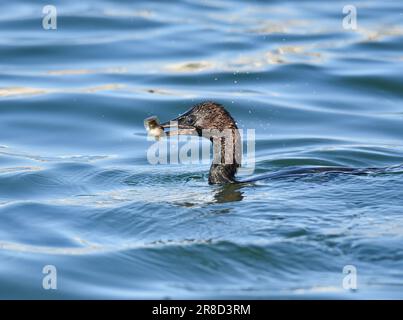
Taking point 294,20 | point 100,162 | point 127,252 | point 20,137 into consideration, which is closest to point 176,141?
point 100,162

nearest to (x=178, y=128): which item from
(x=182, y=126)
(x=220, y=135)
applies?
(x=182, y=126)

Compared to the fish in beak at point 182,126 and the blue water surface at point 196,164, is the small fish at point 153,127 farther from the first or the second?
the blue water surface at point 196,164

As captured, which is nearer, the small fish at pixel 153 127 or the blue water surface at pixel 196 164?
the blue water surface at pixel 196 164

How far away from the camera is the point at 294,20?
18.4 meters

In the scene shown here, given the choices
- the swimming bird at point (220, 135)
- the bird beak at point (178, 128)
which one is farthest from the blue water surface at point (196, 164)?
the bird beak at point (178, 128)

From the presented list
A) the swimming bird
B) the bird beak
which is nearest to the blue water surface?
the swimming bird

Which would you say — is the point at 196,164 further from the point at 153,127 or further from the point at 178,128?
the point at 153,127

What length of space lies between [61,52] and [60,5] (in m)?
2.87

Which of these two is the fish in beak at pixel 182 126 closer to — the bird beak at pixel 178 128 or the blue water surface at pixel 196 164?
the bird beak at pixel 178 128

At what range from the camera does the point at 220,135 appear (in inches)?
375

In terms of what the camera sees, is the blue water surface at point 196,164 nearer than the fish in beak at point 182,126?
Yes

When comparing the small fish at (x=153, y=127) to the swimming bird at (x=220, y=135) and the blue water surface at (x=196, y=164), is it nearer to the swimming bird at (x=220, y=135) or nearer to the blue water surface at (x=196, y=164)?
the swimming bird at (x=220, y=135)

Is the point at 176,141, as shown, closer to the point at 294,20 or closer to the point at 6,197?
the point at 6,197

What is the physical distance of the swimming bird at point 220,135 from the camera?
9.48 meters
